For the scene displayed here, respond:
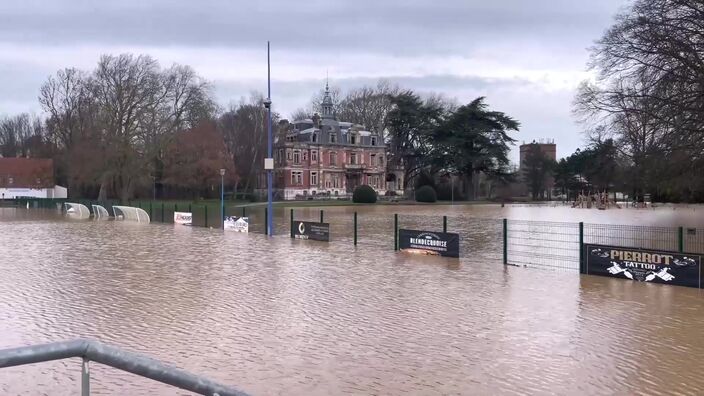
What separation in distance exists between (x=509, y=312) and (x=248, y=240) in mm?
16172

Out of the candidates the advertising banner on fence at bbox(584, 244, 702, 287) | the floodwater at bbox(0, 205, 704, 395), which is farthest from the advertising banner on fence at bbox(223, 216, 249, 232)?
the advertising banner on fence at bbox(584, 244, 702, 287)

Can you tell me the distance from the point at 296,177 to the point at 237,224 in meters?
70.0

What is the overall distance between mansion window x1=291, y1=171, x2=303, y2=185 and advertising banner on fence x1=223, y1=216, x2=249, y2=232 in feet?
225

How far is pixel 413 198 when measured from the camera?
101125mm

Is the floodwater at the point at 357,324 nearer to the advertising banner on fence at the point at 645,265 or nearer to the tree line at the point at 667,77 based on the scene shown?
the advertising banner on fence at the point at 645,265

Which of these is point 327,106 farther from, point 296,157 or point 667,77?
point 667,77

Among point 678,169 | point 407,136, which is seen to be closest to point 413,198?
point 407,136

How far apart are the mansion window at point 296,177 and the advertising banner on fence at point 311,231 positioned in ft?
241

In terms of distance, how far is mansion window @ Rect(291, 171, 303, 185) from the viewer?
327 ft

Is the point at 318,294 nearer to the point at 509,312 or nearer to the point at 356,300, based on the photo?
the point at 356,300

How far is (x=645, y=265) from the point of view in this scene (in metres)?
14.2

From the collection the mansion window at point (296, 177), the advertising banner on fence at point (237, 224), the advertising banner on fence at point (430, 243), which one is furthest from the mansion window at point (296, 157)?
the advertising banner on fence at point (430, 243)

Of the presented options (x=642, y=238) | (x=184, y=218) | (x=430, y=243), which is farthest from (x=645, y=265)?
(x=184, y=218)

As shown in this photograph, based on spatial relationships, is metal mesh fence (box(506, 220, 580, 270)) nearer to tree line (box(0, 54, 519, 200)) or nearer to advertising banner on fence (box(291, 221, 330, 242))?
advertising banner on fence (box(291, 221, 330, 242))
